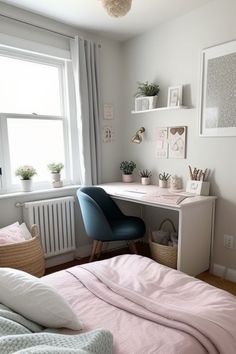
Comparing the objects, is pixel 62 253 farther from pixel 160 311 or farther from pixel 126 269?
pixel 160 311

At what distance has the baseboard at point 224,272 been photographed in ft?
8.09

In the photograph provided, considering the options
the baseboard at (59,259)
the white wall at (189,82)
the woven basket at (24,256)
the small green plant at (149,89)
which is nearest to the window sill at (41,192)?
the woven basket at (24,256)

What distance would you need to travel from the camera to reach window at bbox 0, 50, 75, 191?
2584 mm

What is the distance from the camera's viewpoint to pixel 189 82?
2658mm

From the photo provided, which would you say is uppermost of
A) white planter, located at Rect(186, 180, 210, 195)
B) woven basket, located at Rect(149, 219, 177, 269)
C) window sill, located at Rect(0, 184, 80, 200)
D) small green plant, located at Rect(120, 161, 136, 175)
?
small green plant, located at Rect(120, 161, 136, 175)

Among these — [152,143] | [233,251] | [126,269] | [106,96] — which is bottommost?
[233,251]

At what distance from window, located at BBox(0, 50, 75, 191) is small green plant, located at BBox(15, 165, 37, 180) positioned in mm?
98

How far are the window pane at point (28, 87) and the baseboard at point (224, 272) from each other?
7.53ft

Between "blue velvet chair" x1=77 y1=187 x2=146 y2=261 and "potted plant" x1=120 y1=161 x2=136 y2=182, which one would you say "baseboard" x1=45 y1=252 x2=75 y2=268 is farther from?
A: "potted plant" x1=120 y1=161 x2=136 y2=182

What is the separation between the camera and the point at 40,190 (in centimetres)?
276

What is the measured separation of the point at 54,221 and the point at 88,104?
1308mm

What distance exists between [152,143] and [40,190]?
1363 millimetres

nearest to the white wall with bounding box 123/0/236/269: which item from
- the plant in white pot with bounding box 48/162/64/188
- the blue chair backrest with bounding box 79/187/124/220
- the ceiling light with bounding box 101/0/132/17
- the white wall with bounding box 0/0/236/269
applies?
the white wall with bounding box 0/0/236/269

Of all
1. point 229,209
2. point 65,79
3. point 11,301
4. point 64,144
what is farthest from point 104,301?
point 65,79
